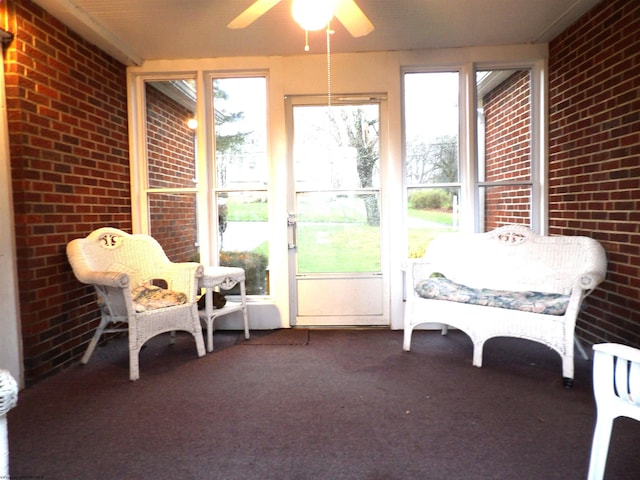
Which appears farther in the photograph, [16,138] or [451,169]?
[451,169]

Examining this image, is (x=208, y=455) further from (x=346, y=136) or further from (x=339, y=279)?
(x=346, y=136)

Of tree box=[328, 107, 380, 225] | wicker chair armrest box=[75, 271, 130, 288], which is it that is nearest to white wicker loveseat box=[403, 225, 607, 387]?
tree box=[328, 107, 380, 225]

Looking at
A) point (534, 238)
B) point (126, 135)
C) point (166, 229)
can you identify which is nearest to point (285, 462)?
point (534, 238)

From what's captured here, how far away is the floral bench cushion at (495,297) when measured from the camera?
2.60 meters

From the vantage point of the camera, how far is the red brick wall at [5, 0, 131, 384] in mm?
2592

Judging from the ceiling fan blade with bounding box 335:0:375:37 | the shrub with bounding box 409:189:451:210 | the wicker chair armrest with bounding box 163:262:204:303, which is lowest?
the wicker chair armrest with bounding box 163:262:204:303

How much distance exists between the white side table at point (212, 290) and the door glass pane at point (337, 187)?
639 millimetres

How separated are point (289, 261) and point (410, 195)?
1.24 metres

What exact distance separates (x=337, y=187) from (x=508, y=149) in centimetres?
156

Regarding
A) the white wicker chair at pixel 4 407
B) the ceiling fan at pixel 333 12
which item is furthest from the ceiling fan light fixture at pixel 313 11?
the white wicker chair at pixel 4 407

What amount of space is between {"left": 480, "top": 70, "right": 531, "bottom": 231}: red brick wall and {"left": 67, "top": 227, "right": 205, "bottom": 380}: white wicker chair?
2619 mm

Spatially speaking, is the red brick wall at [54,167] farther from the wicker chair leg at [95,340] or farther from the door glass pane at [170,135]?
the door glass pane at [170,135]

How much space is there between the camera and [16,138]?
2566 millimetres

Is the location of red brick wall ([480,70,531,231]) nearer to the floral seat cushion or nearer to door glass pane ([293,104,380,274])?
door glass pane ([293,104,380,274])
